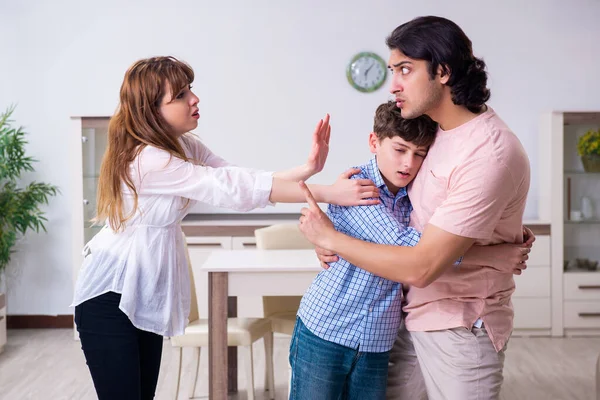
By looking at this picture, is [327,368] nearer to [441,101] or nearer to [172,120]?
[441,101]

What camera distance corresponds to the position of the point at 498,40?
534cm

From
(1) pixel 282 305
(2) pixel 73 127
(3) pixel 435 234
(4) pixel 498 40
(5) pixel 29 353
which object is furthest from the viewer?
(4) pixel 498 40

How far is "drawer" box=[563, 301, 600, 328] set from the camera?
499 centimetres

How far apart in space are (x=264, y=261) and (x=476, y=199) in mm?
1918

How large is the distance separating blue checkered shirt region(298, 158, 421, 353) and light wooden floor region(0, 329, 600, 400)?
2.07 metres

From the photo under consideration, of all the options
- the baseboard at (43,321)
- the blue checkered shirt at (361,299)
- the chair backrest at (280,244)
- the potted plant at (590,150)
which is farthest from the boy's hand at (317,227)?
the baseboard at (43,321)

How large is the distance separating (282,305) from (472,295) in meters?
2.23

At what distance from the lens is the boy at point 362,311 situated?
70.7 inches

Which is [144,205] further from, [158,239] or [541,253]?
[541,253]

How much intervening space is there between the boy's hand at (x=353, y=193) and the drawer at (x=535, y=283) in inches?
136

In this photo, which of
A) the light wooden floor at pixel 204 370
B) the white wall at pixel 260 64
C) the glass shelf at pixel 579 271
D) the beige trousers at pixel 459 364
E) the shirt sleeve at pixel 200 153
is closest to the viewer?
the beige trousers at pixel 459 364

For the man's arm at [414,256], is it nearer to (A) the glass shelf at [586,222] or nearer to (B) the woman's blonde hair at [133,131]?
(B) the woman's blonde hair at [133,131]

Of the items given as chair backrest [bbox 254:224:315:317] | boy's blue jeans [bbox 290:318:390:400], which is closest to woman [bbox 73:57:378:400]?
boy's blue jeans [bbox 290:318:390:400]

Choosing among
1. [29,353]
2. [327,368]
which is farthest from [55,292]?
[327,368]
